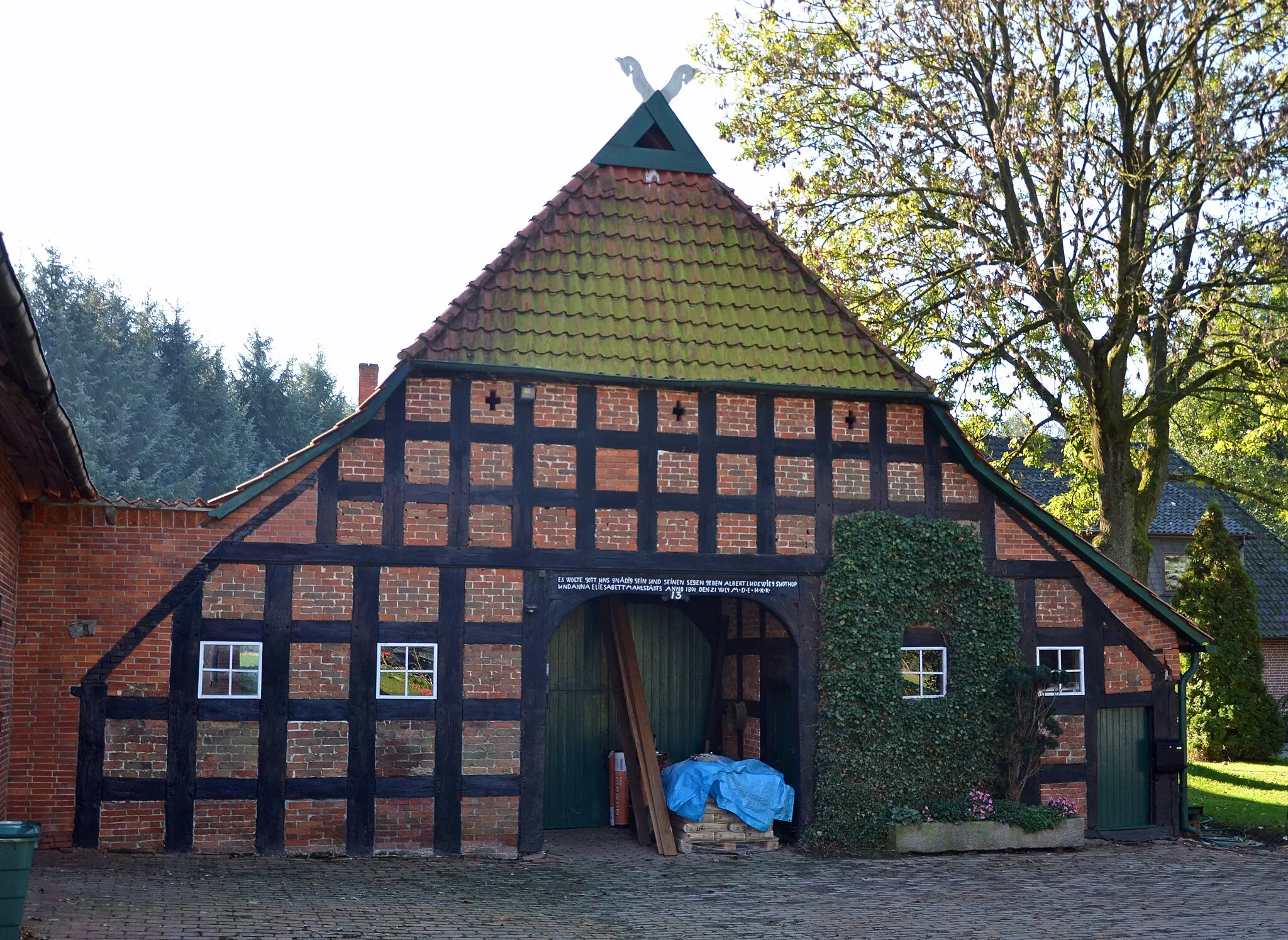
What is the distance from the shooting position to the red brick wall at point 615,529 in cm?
1391

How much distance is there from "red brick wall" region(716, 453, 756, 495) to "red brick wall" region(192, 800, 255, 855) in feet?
19.5

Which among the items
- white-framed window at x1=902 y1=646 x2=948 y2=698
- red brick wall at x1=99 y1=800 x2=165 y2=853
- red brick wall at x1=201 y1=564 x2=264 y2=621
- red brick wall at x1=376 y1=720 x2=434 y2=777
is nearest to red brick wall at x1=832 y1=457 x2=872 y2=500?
white-framed window at x1=902 y1=646 x2=948 y2=698

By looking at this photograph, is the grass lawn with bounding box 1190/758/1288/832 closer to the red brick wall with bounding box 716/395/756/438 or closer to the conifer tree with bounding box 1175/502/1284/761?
the conifer tree with bounding box 1175/502/1284/761

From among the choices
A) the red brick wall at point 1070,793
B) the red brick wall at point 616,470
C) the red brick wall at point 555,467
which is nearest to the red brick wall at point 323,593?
the red brick wall at point 555,467

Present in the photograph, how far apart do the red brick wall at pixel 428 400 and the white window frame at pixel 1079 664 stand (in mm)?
7474

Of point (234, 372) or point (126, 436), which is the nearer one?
point (126, 436)

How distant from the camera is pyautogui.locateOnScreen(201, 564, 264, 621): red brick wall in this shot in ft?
42.6

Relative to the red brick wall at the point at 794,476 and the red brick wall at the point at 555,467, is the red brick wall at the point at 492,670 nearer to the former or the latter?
the red brick wall at the point at 555,467

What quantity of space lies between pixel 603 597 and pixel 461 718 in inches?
112

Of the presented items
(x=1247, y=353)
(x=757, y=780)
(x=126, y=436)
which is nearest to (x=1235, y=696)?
(x=1247, y=353)

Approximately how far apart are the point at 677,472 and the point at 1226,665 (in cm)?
1786

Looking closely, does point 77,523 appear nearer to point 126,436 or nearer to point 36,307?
point 126,436

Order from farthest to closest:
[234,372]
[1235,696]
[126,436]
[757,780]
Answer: [234,372] < [126,436] < [1235,696] < [757,780]

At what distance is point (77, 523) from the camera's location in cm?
1293
